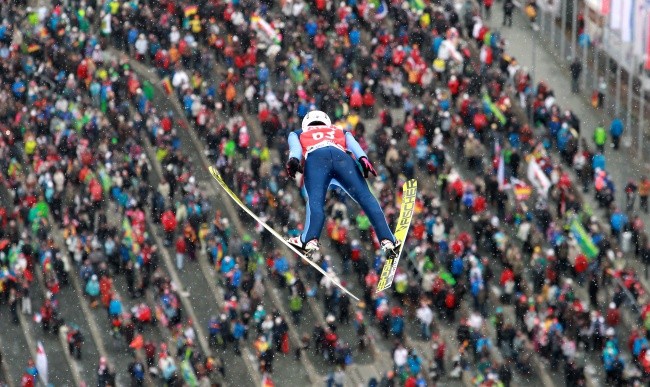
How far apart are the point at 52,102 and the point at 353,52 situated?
8364mm

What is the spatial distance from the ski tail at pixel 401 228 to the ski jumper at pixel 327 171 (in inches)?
41.4

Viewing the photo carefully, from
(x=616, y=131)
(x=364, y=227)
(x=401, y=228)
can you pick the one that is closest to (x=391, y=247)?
(x=401, y=228)

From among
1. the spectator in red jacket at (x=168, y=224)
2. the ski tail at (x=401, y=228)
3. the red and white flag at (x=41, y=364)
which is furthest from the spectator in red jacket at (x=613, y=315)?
the ski tail at (x=401, y=228)

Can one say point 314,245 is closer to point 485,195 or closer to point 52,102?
point 485,195

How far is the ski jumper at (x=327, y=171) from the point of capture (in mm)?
35750

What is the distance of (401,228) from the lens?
38531mm

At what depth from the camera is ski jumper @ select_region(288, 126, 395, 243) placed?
35750 millimetres

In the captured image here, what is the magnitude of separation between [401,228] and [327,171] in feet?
9.86

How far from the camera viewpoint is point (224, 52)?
62.1m

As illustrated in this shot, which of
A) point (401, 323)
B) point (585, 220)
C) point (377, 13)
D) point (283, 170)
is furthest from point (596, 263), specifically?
point (377, 13)

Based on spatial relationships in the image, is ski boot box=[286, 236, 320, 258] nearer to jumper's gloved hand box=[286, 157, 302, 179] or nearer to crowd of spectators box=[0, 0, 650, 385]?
jumper's gloved hand box=[286, 157, 302, 179]

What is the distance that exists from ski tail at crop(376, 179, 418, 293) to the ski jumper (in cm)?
105

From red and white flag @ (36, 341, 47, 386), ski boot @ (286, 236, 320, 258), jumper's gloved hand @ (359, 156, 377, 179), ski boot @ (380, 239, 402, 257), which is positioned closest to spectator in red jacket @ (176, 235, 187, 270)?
red and white flag @ (36, 341, 47, 386)

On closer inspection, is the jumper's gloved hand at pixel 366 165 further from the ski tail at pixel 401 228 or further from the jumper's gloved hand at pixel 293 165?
the ski tail at pixel 401 228
